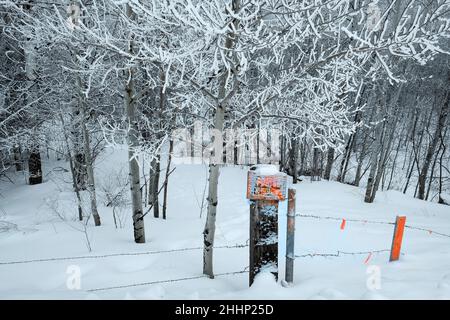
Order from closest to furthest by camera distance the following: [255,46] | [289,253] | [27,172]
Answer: [255,46], [289,253], [27,172]

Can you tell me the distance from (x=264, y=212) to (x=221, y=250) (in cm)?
353

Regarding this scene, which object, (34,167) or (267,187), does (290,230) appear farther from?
(34,167)

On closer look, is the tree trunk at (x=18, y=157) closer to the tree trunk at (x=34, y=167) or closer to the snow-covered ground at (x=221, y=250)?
the tree trunk at (x=34, y=167)

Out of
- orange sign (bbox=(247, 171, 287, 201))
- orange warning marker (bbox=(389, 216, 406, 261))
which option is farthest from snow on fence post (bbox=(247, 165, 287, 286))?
orange warning marker (bbox=(389, 216, 406, 261))

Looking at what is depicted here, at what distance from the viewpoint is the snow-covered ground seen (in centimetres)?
297

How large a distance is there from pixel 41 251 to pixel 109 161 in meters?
12.5

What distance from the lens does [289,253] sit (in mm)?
3430

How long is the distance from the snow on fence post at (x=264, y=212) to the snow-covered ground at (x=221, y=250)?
19 centimetres

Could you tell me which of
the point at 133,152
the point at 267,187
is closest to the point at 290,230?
the point at 267,187

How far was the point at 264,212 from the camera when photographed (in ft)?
9.80

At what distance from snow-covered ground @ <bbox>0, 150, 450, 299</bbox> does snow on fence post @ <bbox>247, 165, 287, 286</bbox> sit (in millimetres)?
190

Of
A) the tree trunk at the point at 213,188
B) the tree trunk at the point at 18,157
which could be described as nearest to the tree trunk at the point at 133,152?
the tree trunk at the point at 213,188
